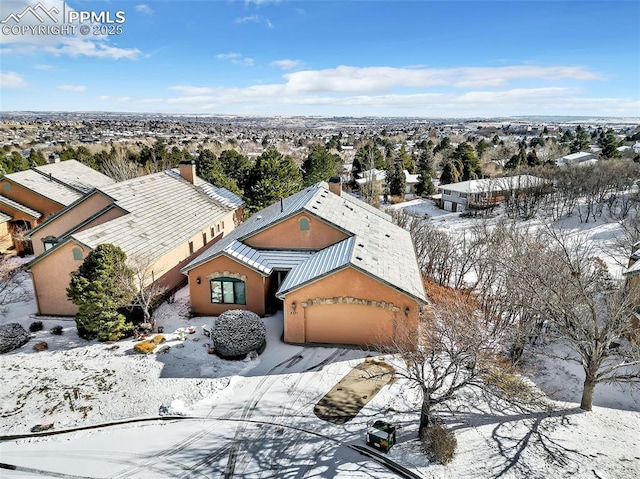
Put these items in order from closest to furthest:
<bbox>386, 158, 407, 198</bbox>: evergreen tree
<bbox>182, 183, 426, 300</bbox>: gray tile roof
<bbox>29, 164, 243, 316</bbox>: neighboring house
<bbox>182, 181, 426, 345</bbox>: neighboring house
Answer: <bbox>182, 181, 426, 345</bbox>: neighboring house, <bbox>182, 183, 426, 300</bbox>: gray tile roof, <bbox>29, 164, 243, 316</bbox>: neighboring house, <bbox>386, 158, 407, 198</bbox>: evergreen tree

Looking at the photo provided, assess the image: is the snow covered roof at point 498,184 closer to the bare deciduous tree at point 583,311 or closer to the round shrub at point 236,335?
the bare deciduous tree at point 583,311

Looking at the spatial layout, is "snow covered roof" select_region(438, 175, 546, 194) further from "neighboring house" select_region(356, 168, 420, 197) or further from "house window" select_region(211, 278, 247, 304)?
"house window" select_region(211, 278, 247, 304)

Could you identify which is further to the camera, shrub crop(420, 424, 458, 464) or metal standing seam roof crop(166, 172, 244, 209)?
metal standing seam roof crop(166, 172, 244, 209)

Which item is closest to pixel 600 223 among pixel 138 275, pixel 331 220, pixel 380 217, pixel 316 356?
pixel 380 217

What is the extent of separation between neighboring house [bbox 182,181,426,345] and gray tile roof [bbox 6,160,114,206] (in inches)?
728

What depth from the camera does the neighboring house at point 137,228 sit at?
23.9 m

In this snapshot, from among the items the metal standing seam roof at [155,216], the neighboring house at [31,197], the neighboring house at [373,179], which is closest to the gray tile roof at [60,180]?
the neighboring house at [31,197]

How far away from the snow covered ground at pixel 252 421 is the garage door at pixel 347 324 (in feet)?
2.27

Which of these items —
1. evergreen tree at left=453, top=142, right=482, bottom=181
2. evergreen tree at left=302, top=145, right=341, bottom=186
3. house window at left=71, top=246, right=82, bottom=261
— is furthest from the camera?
evergreen tree at left=453, top=142, right=482, bottom=181

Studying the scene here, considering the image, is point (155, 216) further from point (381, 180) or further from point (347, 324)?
point (381, 180)

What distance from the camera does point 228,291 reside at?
23.9 m

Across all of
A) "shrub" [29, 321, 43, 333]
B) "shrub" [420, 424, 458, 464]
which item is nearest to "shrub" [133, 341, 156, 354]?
"shrub" [29, 321, 43, 333]

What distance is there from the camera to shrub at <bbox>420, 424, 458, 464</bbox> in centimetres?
1356

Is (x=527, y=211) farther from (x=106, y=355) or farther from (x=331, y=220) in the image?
(x=106, y=355)
